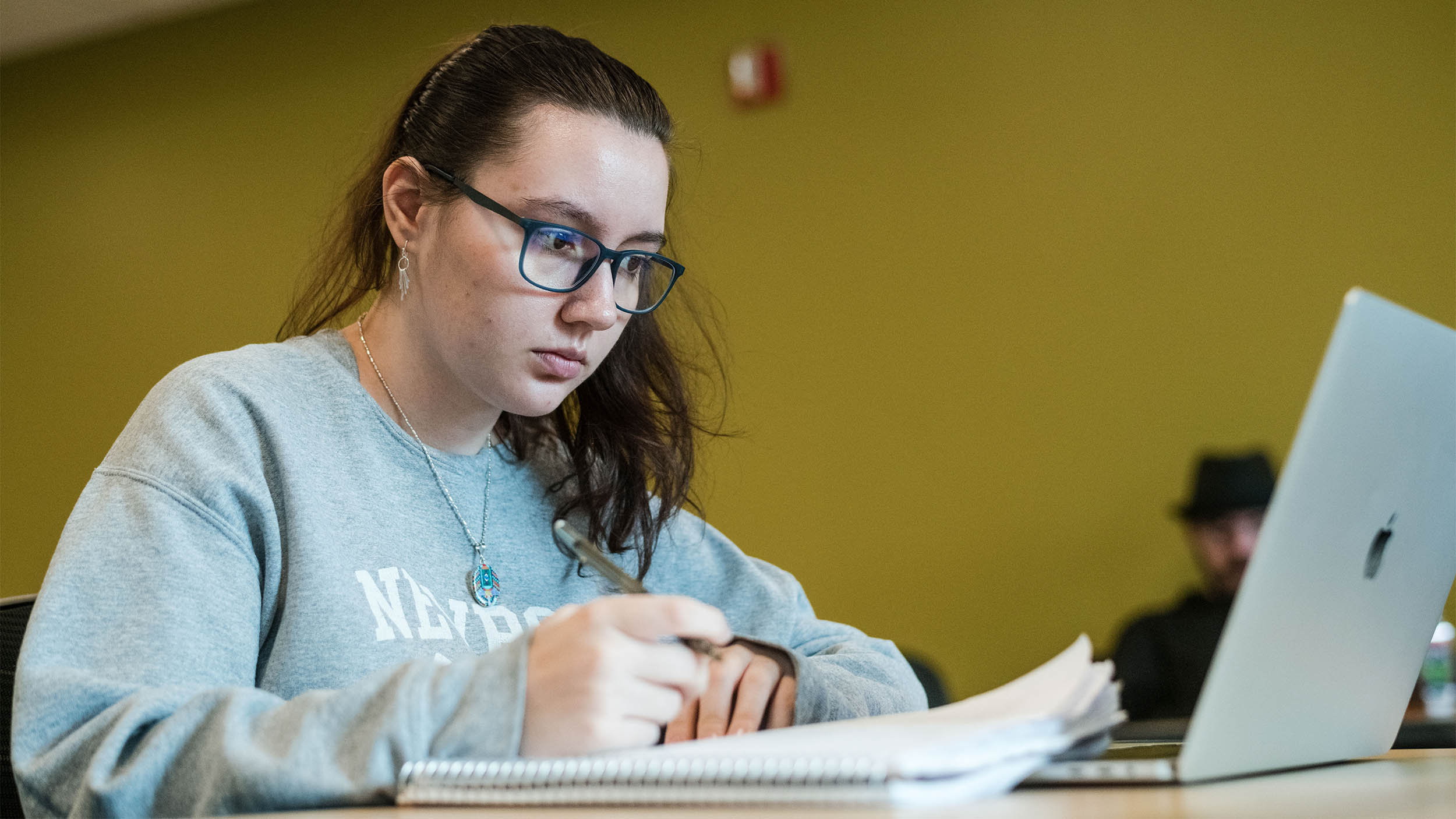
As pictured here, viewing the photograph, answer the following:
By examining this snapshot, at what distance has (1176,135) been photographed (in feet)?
10.0

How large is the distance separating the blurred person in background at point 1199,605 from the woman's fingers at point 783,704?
2.31 m

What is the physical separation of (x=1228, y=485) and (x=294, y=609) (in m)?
2.55

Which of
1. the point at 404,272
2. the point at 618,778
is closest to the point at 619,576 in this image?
the point at 618,778

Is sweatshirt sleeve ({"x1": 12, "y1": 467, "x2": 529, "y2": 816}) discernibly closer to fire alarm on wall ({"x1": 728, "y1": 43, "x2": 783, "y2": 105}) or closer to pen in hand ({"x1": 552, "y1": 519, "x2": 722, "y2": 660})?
pen in hand ({"x1": 552, "y1": 519, "x2": 722, "y2": 660})

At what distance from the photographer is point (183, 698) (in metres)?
0.68

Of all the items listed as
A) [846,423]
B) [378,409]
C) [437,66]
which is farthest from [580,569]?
[846,423]

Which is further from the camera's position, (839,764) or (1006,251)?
(1006,251)

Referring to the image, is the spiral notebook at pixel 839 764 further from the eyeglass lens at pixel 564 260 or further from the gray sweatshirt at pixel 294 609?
the eyeglass lens at pixel 564 260

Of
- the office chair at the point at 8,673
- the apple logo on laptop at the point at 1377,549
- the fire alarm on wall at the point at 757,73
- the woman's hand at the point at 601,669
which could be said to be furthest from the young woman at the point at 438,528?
the fire alarm on wall at the point at 757,73

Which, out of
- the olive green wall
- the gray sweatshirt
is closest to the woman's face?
the gray sweatshirt

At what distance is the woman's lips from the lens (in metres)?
1.08

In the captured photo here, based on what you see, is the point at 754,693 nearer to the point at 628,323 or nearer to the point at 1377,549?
the point at 1377,549

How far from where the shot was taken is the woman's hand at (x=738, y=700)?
0.83 m

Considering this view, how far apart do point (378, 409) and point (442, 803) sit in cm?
58
